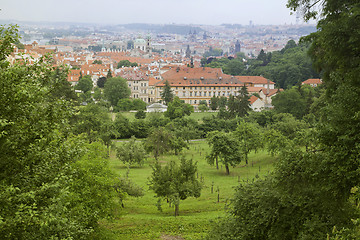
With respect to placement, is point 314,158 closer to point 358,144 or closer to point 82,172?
point 358,144

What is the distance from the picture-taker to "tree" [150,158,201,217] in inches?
843

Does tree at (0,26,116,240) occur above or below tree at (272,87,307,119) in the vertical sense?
above

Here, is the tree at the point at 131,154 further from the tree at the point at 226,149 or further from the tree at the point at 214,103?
the tree at the point at 214,103

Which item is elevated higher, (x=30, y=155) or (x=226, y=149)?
(x=30, y=155)

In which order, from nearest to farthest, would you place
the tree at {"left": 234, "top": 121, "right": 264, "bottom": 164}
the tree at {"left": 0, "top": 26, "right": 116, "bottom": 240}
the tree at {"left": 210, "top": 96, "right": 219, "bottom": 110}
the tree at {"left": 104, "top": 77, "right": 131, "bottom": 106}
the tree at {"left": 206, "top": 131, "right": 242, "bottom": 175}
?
the tree at {"left": 0, "top": 26, "right": 116, "bottom": 240}, the tree at {"left": 206, "top": 131, "right": 242, "bottom": 175}, the tree at {"left": 234, "top": 121, "right": 264, "bottom": 164}, the tree at {"left": 104, "top": 77, "right": 131, "bottom": 106}, the tree at {"left": 210, "top": 96, "right": 219, "bottom": 110}

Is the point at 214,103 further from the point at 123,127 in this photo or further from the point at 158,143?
the point at 158,143

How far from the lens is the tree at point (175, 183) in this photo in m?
21.4

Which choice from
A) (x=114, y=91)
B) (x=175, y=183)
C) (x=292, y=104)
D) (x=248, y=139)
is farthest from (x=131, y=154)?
(x=114, y=91)

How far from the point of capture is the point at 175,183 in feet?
71.1

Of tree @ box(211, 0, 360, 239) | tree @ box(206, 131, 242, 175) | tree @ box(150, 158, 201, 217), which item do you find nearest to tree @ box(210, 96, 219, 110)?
tree @ box(206, 131, 242, 175)

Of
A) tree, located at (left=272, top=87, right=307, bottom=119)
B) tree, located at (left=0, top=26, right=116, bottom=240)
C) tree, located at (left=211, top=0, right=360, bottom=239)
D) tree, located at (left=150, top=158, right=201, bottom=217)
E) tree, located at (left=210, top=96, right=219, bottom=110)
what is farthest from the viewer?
tree, located at (left=210, top=96, right=219, bottom=110)

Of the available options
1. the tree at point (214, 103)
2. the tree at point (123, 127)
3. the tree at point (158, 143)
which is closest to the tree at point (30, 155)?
the tree at point (158, 143)

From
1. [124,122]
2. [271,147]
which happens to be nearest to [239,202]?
[271,147]

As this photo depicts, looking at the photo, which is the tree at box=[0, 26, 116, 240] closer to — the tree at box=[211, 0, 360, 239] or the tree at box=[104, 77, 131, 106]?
the tree at box=[211, 0, 360, 239]
